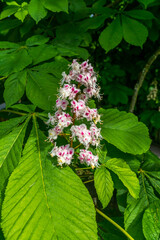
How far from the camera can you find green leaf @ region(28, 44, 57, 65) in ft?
3.04

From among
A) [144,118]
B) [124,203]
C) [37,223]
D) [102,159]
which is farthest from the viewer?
[144,118]

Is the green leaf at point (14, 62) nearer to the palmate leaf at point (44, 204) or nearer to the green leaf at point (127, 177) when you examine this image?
the palmate leaf at point (44, 204)

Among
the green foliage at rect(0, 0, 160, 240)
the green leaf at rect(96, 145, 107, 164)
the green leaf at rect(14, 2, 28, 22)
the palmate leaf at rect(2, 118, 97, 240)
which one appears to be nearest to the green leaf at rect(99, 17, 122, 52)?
the green foliage at rect(0, 0, 160, 240)

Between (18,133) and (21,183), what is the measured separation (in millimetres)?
194

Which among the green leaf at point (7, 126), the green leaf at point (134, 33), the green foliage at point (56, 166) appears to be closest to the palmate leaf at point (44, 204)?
the green foliage at point (56, 166)

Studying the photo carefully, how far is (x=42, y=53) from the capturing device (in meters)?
0.95

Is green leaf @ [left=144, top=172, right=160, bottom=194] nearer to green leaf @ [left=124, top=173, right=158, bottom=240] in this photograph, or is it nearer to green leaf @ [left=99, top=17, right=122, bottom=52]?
green leaf @ [left=124, top=173, right=158, bottom=240]

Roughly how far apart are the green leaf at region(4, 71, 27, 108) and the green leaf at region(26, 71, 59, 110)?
2 centimetres

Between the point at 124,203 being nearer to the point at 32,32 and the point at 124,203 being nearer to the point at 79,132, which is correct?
the point at 79,132

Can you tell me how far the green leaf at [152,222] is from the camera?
0.73 meters

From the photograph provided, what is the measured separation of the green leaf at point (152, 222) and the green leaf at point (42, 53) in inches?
26.3

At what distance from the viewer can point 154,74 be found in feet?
7.74

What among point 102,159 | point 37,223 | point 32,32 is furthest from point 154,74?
point 37,223

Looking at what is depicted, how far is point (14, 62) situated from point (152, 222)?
747 millimetres
